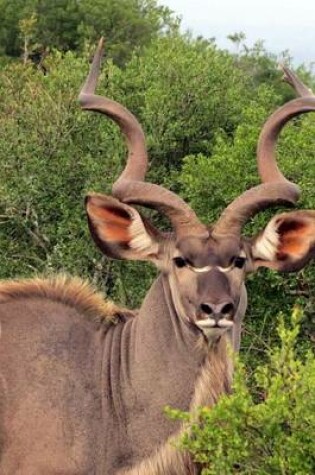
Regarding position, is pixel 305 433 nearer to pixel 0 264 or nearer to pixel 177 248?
pixel 177 248

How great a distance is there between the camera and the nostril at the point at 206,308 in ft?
17.0

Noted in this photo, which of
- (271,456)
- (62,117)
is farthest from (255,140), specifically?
(271,456)

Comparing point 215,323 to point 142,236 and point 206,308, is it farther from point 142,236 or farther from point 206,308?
point 142,236

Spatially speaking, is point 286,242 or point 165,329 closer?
point 165,329

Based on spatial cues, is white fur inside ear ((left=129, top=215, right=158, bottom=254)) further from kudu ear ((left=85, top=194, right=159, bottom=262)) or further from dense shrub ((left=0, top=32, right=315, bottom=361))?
dense shrub ((left=0, top=32, right=315, bottom=361))

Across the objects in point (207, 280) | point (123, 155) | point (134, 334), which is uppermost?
point (123, 155)

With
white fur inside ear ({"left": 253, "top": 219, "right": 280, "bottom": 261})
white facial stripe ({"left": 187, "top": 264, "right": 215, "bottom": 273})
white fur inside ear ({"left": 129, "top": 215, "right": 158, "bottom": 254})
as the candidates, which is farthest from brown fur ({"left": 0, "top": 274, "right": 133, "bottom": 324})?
white fur inside ear ({"left": 253, "top": 219, "right": 280, "bottom": 261})

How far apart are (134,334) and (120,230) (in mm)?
491

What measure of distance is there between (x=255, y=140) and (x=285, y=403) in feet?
13.6

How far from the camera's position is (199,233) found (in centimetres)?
554

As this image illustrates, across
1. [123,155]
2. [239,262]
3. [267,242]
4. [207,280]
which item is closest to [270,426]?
[207,280]

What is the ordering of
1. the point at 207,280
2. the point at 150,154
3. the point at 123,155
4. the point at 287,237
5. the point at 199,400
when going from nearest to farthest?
1. the point at 207,280
2. the point at 199,400
3. the point at 287,237
4. the point at 123,155
5. the point at 150,154

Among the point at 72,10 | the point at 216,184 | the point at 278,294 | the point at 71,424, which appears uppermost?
the point at 72,10

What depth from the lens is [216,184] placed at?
26.9 feet
